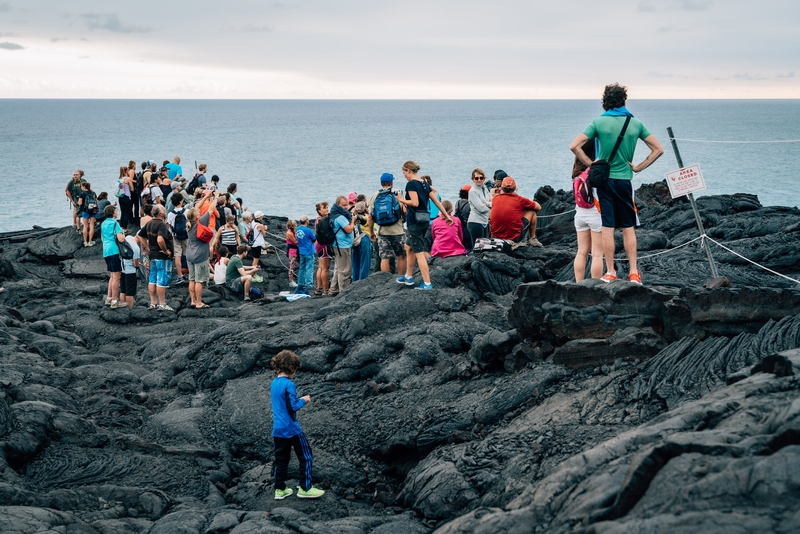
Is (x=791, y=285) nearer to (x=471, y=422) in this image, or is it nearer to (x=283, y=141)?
(x=471, y=422)

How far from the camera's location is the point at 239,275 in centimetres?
1877

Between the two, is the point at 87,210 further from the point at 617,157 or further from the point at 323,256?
the point at 617,157

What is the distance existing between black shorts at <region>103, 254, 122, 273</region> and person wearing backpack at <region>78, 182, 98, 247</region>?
6510 millimetres

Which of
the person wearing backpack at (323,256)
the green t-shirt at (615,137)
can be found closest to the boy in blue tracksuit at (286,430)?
the green t-shirt at (615,137)

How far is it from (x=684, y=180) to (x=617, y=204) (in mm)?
994

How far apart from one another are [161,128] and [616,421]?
187931mm

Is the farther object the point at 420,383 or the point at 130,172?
the point at 130,172

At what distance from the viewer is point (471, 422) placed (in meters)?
8.65

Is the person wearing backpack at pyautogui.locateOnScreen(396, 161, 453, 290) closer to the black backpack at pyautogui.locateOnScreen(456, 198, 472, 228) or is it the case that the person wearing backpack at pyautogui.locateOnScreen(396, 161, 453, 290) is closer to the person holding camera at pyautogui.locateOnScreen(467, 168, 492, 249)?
the person holding camera at pyautogui.locateOnScreen(467, 168, 492, 249)

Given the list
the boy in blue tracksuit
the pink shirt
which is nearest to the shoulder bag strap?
the boy in blue tracksuit

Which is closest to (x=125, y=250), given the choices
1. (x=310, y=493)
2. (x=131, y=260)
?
(x=131, y=260)

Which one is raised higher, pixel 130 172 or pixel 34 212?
pixel 130 172

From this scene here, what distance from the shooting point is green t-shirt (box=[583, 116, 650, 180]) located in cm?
915

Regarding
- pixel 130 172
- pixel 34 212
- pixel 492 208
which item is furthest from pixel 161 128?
pixel 492 208
